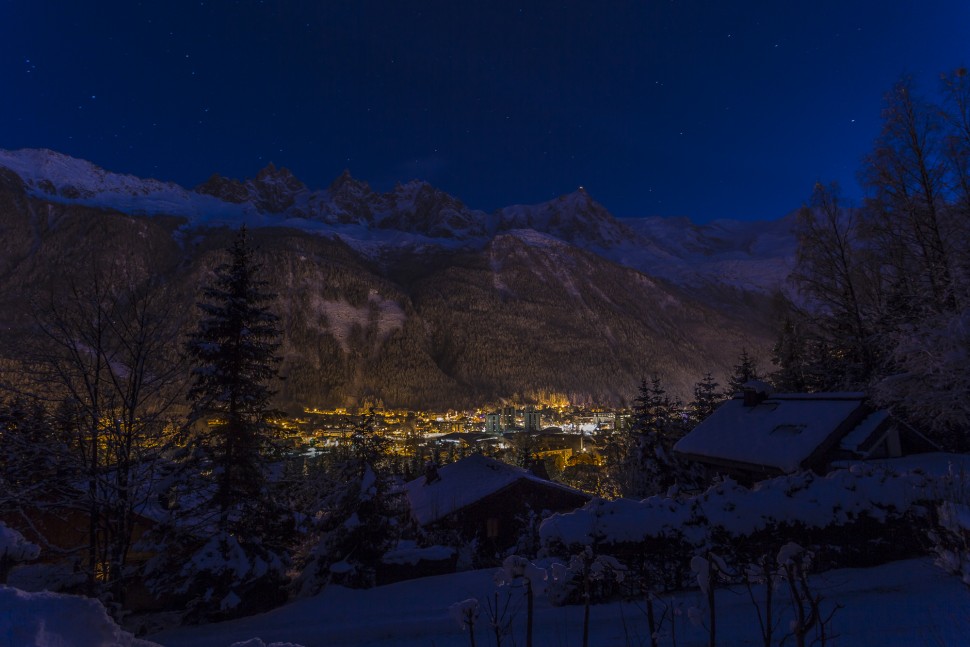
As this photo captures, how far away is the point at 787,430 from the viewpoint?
13359 mm

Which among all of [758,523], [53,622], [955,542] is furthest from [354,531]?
[955,542]

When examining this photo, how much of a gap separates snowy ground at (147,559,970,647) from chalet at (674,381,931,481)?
17.9 ft

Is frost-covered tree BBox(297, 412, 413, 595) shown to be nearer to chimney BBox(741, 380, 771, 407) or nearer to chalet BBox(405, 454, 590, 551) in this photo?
chalet BBox(405, 454, 590, 551)

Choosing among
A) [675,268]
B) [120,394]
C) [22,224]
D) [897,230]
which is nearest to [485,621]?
[120,394]

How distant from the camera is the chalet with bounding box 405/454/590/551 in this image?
72.1ft

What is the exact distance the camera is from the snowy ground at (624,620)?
15.8 ft

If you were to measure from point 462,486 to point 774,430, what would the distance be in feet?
48.5

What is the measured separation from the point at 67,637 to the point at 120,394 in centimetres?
576

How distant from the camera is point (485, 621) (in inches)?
260

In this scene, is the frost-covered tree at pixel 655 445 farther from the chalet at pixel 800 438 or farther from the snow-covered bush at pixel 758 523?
the snow-covered bush at pixel 758 523

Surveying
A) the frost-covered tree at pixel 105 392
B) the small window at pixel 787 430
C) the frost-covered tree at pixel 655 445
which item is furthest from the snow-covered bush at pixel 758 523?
the frost-covered tree at pixel 655 445

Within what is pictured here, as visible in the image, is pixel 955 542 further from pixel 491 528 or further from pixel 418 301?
pixel 418 301

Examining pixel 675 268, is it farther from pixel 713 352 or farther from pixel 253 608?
pixel 253 608

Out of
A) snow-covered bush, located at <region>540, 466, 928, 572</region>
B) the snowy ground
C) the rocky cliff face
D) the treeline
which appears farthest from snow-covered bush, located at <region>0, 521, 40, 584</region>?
the rocky cliff face
